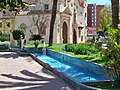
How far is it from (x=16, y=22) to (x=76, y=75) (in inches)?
1228

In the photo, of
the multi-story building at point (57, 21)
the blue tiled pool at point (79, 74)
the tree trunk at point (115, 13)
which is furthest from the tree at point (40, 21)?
the tree trunk at point (115, 13)

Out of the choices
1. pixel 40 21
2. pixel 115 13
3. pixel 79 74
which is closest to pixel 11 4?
pixel 79 74

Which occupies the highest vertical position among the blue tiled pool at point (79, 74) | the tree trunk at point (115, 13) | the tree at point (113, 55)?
the tree trunk at point (115, 13)

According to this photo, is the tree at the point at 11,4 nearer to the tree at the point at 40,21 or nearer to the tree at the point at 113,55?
the tree at the point at 113,55

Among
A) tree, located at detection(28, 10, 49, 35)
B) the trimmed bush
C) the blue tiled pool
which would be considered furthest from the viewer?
tree, located at detection(28, 10, 49, 35)

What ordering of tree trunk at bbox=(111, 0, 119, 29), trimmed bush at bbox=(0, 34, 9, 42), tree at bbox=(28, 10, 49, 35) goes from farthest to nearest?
tree at bbox=(28, 10, 49, 35)
trimmed bush at bbox=(0, 34, 9, 42)
tree trunk at bbox=(111, 0, 119, 29)

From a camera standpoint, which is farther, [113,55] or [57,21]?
[57,21]

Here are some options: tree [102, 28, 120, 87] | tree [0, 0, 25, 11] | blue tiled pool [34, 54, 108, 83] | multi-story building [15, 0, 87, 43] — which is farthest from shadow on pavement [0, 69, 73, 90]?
multi-story building [15, 0, 87, 43]

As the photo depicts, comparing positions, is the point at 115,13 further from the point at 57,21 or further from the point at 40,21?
the point at 40,21

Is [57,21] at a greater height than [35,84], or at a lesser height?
greater

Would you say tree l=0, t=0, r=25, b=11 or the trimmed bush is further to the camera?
the trimmed bush

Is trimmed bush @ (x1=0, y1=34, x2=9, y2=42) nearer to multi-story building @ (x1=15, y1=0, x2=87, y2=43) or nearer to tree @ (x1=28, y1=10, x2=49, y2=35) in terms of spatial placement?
multi-story building @ (x1=15, y1=0, x2=87, y2=43)

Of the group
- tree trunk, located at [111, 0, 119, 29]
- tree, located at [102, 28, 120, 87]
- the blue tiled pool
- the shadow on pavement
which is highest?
tree trunk, located at [111, 0, 119, 29]

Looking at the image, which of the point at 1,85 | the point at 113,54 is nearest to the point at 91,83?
the point at 113,54
